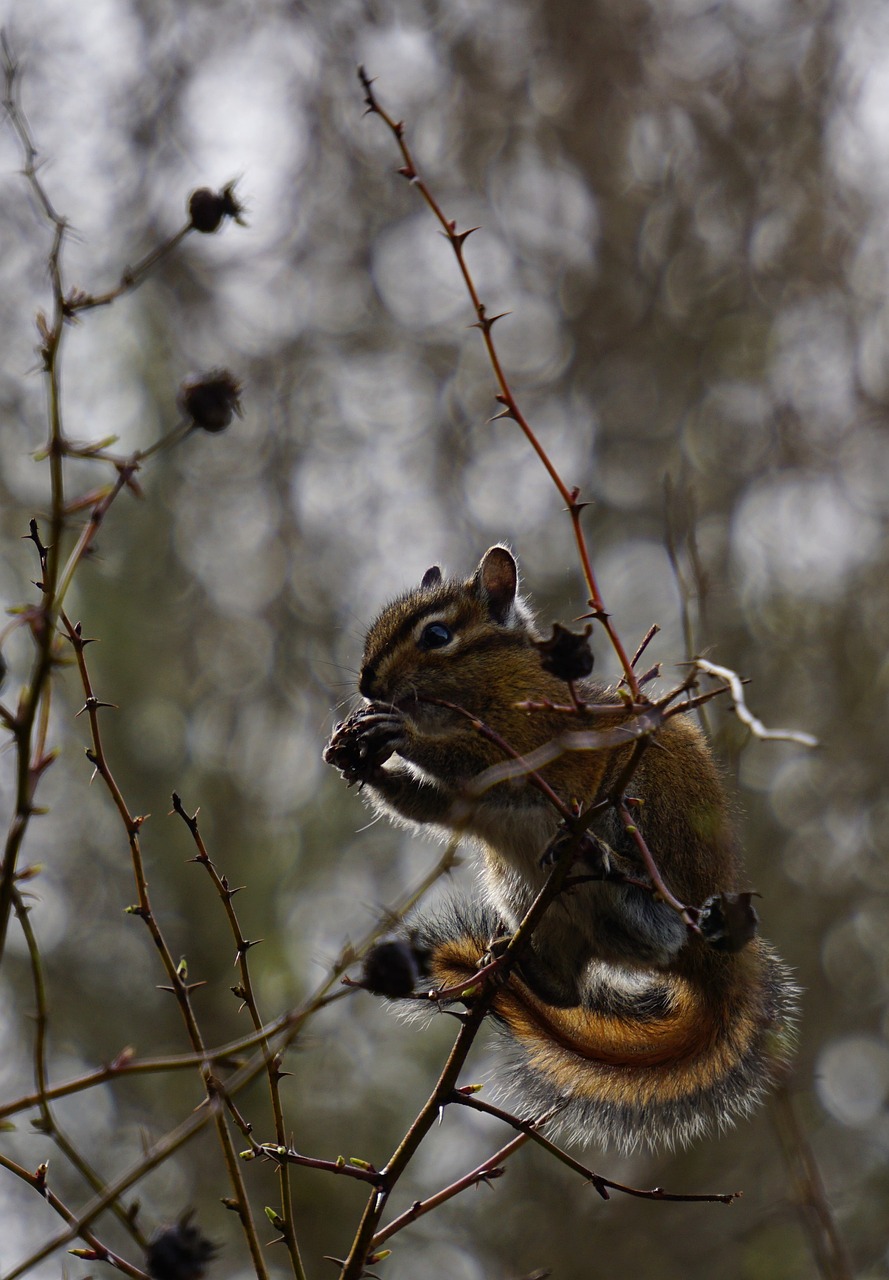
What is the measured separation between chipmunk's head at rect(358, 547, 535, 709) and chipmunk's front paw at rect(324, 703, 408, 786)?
0.71 ft

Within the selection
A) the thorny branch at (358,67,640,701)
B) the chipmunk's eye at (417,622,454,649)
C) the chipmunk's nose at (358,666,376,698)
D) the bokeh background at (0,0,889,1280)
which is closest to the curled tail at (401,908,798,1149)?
the chipmunk's nose at (358,666,376,698)

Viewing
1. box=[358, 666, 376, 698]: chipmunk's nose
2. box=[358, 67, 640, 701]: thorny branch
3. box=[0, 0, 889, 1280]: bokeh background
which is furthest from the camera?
box=[0, 0, 889, 1280]: bokeh background

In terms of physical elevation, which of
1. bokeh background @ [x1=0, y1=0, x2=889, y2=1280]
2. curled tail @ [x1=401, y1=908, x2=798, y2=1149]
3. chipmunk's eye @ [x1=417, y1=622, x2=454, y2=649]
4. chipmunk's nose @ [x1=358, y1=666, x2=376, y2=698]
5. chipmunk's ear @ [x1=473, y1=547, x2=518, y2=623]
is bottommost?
curled tail @ [x1=401, y1=908, x2=798, y2=1149]

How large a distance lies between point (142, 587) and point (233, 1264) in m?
5.22

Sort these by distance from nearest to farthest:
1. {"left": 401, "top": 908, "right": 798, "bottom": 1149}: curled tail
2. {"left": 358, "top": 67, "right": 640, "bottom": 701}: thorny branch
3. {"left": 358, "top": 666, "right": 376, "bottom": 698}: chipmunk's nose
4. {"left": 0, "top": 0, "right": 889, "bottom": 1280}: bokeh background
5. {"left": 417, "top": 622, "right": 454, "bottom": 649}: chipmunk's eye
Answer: {"left": 358, "top": 67, "right": 640, "bottom": 701}: thorny branch
{"left": 401, "top": 908, "right": 798, "bottom": 1149}: curled tail
{"left": 358, "top": 666, "right": 376, "bottom": 698}: chipmunk's nose
{"left": 417, "top": 622, "right": 454, "bottom": 649}: chipmunk's eye
{"left": 0, "top": 0, "right": 889, "bottom": 1280}: bokeh background

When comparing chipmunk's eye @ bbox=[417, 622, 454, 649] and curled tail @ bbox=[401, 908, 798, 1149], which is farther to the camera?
chipmunk's eye @ bbox=[417, 622, 454, 649]

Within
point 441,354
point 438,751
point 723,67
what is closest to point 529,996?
point 438,751

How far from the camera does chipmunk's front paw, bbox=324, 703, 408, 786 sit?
2.98 m

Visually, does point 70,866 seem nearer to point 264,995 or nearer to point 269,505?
point 264,995

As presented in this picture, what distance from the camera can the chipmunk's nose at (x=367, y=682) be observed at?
343 centimetres

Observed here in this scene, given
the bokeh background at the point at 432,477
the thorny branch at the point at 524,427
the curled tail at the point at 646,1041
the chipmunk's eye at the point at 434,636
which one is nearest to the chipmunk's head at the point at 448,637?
the chipmunk's eye at the point at 434,636

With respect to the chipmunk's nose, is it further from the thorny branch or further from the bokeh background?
the bokeh background

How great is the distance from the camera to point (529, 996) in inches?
118

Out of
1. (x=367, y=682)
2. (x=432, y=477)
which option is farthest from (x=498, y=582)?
(x=432, y=477)
